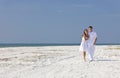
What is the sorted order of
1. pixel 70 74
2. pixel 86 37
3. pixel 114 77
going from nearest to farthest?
pixel 114 77
pixel 70 74
pixel 86 37

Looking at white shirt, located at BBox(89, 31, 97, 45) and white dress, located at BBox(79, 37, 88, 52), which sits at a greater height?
white shirt, located at BBox(89, 31, 97, 45)

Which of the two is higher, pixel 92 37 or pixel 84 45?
pixel 92 37

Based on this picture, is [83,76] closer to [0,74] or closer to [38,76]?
[38,76]

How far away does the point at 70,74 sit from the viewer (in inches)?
492

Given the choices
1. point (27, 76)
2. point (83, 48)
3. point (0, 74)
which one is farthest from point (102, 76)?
point (83, 48)

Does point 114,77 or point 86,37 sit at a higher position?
point 86,37

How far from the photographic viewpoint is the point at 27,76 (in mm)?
12031

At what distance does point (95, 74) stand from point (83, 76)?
75cm

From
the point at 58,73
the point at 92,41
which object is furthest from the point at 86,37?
the point at 58,73

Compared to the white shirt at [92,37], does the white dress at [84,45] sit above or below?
below

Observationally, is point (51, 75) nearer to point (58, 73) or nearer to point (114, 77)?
point (58, 73)

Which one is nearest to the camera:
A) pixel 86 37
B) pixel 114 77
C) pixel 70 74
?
pixel 114 77

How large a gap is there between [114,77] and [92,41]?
7.16 meters

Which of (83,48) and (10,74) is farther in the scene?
(83,48)
